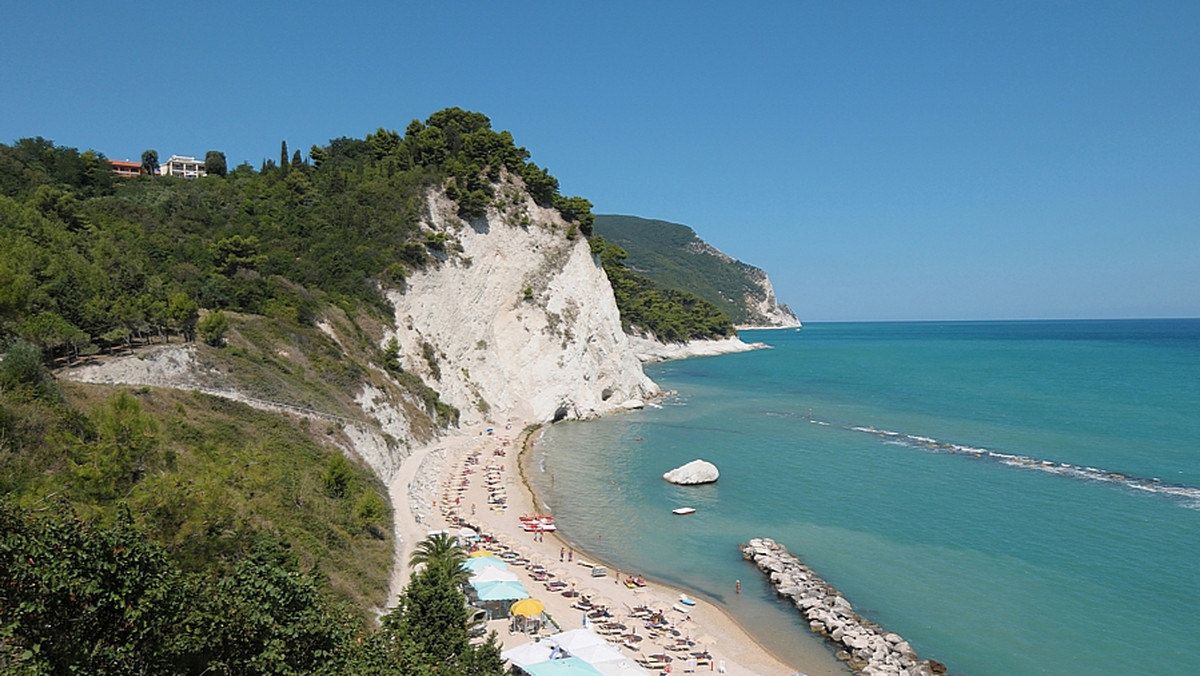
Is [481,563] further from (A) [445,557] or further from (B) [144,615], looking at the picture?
(B) [144,615]

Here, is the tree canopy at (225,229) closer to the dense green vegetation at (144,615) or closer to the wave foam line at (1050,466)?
the dense green vegetation at (144,615)

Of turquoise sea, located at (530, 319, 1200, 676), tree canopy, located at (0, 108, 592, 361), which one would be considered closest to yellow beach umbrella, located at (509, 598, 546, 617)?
turquoise sea, located at (530, 319, 1200, 676)

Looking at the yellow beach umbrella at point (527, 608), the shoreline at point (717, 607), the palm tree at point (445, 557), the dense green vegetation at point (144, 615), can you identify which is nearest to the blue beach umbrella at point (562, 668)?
the yellow beach umbrella at point (527, 608)

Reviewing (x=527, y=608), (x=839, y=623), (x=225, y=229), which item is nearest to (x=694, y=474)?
(x=839, y=623)

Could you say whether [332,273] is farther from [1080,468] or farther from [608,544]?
[1080,468]

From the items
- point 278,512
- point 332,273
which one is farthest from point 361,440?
point 332,273

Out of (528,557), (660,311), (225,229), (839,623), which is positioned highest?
(225,229)
